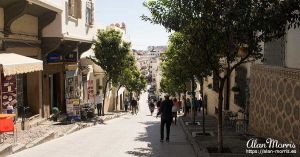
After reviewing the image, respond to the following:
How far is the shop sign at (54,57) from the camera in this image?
22.5m

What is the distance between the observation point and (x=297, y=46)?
12695 mm

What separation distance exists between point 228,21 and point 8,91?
975 cm

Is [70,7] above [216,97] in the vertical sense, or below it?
above

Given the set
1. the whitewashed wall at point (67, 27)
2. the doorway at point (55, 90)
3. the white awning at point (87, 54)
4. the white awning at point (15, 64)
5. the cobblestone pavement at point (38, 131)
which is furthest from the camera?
the white awning at point (87, 54)

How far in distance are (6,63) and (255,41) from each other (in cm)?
774

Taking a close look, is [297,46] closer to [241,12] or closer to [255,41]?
[255,41]

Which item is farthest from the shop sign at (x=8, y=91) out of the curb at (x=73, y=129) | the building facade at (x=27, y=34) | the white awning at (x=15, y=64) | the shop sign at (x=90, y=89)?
the shop sign at (x=90, y=89)

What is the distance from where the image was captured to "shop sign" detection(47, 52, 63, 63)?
885 inches

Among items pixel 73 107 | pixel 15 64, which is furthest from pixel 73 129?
pixel 15 64

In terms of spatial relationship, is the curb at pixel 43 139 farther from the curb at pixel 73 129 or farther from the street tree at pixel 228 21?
the street tree at pixel 228 21

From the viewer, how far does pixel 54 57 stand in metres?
23.2

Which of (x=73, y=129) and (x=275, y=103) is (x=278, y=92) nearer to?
(x=275, y=103)

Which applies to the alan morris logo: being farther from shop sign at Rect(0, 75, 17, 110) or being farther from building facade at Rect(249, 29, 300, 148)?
shop sign at Rect(0, 75, 17, 110)

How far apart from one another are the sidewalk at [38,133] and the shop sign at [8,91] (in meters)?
1.12
